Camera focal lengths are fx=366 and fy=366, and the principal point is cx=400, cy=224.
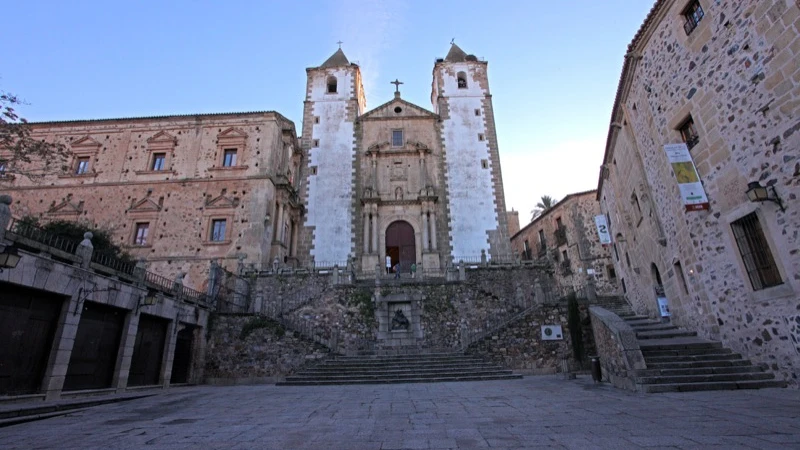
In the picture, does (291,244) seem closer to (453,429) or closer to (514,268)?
(514,268)

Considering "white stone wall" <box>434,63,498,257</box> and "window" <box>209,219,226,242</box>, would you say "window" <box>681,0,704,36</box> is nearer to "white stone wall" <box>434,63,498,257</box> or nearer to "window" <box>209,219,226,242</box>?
"white stone wall" <box>434,63,498,257</box>

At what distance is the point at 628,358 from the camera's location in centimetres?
812

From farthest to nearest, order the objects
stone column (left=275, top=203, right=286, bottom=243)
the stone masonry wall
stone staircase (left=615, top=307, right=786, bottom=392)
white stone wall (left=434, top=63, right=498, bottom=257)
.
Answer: white stone wall (left=434, top=63, right=498, bottom=257)
stone column (left=275, top=203, right=286, bottom=243)
the stone masonry wall
stone staircase (left=615, top=307, right=786, bottom=392)

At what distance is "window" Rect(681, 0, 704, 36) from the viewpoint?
29.7 feet

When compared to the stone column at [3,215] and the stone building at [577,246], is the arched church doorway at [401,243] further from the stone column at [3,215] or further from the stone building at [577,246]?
the stone column at [3,215]

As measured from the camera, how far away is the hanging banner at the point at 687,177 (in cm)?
880

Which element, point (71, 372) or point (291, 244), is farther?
point (291, 244)

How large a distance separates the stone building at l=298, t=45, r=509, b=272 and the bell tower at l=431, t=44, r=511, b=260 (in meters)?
0.08

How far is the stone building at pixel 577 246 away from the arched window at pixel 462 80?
12.7m

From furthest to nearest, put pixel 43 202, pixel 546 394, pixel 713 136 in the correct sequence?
pixel 43 202, pixel 713 136, pixel 546 394

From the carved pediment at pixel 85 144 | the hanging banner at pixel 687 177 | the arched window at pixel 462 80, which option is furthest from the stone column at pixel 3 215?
the arched window at pixel 462 80

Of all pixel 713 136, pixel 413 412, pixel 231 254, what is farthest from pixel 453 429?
pixel 231 254

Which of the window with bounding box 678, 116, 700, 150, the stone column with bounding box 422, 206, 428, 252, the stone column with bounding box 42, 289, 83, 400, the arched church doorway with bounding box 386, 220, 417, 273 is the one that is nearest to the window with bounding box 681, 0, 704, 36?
the window with bounding box 678, 116, 700, 150

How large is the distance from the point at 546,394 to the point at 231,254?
19.1 meters
